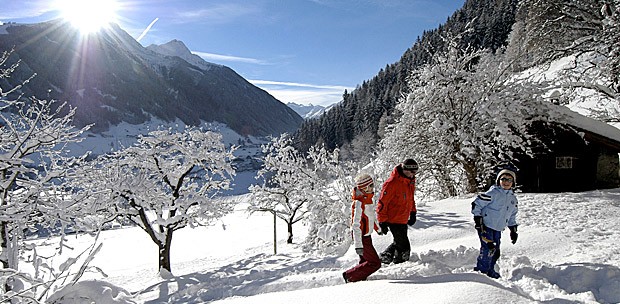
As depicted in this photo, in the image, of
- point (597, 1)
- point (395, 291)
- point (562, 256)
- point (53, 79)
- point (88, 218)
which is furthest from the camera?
point (53, 79)

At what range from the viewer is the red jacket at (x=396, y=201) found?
5855 millimetres

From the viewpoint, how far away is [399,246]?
6113mm

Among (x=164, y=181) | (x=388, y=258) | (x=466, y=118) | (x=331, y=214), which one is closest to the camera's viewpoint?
(x=388, y=258)

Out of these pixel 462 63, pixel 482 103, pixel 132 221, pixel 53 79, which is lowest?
pixel 132 221

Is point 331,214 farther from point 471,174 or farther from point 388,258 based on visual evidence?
point 388,258

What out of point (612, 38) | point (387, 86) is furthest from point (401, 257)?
point (387, 86)

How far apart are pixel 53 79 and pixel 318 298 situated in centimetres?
24397

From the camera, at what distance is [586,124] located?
15.0 meters

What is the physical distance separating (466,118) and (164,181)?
13315 millimetres

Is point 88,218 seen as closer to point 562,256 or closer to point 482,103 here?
point 562,256

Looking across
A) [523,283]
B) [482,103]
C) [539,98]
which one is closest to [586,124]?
A: [539,98]

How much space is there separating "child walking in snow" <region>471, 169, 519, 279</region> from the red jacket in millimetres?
1021

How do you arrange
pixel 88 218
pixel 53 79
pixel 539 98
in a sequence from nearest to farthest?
pixel 88 218
pixel 539 98
pixel 53 79

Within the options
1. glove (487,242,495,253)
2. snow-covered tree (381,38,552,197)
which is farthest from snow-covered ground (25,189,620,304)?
snow-covered tree (381,38,552,197)
